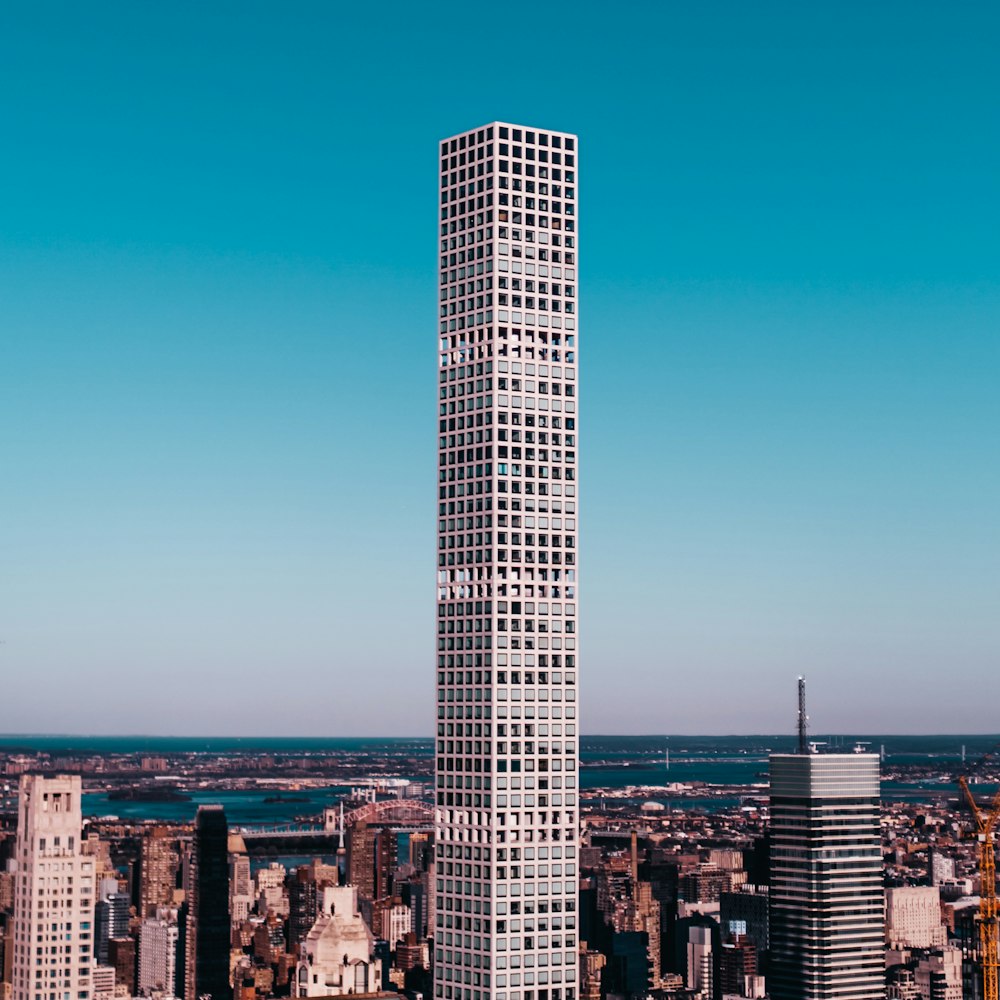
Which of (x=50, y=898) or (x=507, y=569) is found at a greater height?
(x=507, y=569)

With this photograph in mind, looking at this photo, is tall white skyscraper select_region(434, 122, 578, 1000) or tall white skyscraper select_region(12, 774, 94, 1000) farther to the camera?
tall white skyscraper select_region(12, 774, 94, 1000)

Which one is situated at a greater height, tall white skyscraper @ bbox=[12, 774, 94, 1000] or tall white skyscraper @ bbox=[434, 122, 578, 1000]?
tall white skyscraper @ bbox=[434, 122, 578, 1000]

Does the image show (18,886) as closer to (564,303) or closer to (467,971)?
(467,971)

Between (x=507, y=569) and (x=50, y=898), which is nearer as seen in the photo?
(x=507, y=569)

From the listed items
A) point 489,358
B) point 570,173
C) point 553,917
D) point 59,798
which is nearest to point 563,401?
point 489,358
